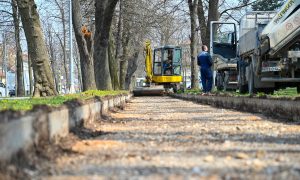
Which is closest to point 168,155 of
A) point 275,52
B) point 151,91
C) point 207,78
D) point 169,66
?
point 275,52

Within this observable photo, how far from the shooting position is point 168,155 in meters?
5.26

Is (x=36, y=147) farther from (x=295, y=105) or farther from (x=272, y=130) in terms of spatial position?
(x=295, y=105)

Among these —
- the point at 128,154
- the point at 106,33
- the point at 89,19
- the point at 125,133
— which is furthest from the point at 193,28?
the point at 128,154

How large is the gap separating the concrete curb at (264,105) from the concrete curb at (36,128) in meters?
4.09

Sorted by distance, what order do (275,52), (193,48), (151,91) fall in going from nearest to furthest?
(275,52) → (193,48) → (151,91)

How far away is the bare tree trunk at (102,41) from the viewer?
20.9 metres

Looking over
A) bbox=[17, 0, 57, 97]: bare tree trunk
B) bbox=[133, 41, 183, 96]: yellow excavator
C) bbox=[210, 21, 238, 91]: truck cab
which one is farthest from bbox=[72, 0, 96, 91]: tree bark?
bbox=[133, 41, 183, 96]: yellow excavator

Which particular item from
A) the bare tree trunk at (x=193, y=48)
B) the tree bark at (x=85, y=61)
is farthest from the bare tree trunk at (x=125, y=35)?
the tree bark at (x=85, y=61)

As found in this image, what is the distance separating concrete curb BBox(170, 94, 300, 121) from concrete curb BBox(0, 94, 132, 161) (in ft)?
13.4

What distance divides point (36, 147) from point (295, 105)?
5984 millimetres

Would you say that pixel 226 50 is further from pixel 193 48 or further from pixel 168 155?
pixel 168 155

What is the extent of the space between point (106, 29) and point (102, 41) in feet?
1.87

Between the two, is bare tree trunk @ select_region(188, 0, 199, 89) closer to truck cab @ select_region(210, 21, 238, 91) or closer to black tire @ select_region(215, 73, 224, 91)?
black tire @ select_region(215, 73, 224, 91)

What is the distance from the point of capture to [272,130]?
776 centimetres
